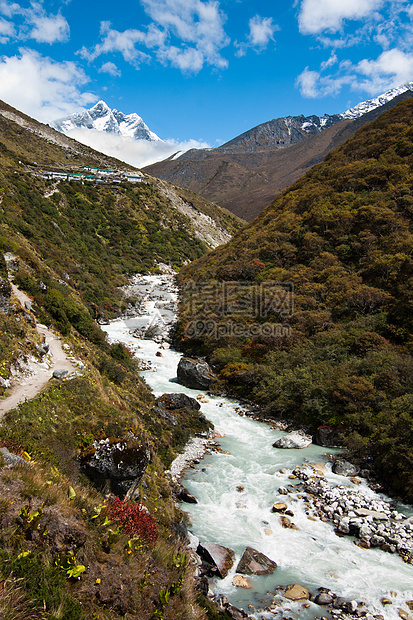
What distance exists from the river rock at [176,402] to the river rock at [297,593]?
1271cm

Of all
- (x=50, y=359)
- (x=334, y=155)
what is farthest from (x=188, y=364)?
(x=334, y=155)

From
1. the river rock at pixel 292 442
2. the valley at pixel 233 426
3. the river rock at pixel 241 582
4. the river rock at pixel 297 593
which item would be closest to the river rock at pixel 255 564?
the valley at pixel 233 426

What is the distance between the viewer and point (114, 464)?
909cm

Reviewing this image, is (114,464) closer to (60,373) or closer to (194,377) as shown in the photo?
(60,373)

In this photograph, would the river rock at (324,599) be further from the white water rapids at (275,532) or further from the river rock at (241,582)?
the river rock at (241,582)

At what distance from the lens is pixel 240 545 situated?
11.3 meters

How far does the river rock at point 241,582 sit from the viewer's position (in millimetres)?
9641

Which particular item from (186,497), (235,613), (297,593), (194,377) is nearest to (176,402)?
(194,377)

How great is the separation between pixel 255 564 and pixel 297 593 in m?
1.44

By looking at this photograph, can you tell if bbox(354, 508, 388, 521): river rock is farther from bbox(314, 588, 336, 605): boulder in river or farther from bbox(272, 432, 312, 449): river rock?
bbox(272, 432, 312, 449): river rock

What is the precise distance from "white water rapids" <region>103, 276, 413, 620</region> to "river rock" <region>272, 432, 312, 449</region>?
1.10ft

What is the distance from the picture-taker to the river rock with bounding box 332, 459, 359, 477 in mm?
15812

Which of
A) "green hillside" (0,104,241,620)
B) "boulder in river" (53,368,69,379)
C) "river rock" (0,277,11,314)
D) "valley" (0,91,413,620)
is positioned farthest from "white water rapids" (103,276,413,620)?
"river rock" (0,277,11,314)

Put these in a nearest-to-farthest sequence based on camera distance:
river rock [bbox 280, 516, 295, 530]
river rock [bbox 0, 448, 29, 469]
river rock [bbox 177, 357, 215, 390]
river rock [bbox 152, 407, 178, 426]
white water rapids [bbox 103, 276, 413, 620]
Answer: river rock [bbox 0, 448, 29, 469]
white water rapids [bbox 103, 276, 413, 620]
river rock [bbox 280, 516, 295, 530]
river rock [bbox 152, 407, 178, 426]
river rock [bbox 177, 357, 215, 390]
